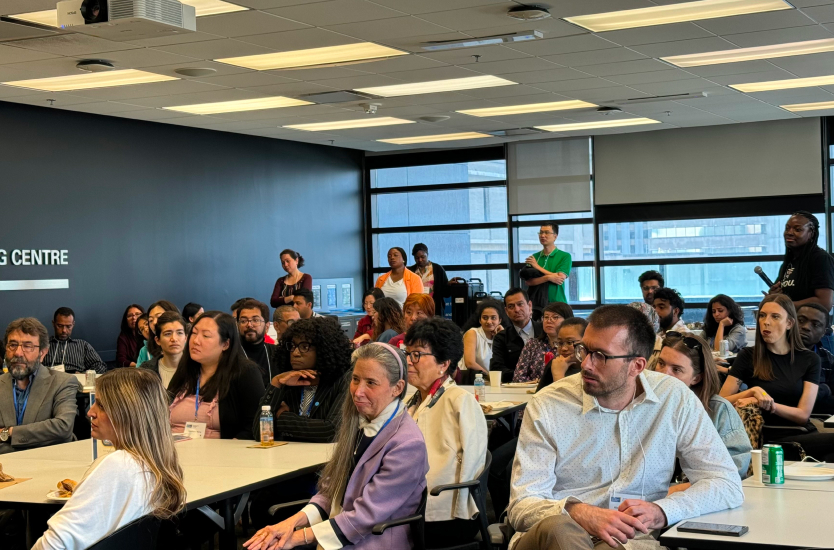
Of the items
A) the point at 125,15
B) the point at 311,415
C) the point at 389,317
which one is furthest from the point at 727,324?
the point at 125,15

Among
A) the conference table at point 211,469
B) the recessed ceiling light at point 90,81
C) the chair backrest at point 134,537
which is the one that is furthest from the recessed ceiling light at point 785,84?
the chair backrest at point 134,537

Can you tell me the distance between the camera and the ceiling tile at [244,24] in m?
6.52

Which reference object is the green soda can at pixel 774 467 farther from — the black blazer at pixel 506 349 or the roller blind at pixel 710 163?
the roller blind at pixel 710 163

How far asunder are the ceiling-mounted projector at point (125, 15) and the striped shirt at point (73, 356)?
4119 millimetres

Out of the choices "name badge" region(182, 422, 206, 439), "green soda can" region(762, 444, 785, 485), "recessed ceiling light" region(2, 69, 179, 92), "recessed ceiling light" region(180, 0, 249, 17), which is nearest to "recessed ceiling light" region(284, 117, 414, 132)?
"recessed ceiling light" region(2, 69, 179, 92)

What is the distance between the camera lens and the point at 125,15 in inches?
216

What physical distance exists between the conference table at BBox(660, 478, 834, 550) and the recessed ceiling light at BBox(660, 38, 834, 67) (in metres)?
5.83

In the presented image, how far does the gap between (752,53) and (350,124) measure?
5254 millimetres

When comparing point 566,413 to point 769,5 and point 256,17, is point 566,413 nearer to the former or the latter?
point 256,17

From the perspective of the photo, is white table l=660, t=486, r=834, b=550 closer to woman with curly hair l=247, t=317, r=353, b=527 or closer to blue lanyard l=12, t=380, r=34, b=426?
woman with curly hair l=247, t=317, r=353, b=527

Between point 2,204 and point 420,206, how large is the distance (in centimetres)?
692

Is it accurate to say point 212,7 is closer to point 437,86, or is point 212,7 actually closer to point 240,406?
point 240,406

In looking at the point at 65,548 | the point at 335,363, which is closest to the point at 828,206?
the point at 335,363

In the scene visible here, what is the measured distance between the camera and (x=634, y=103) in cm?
1071
